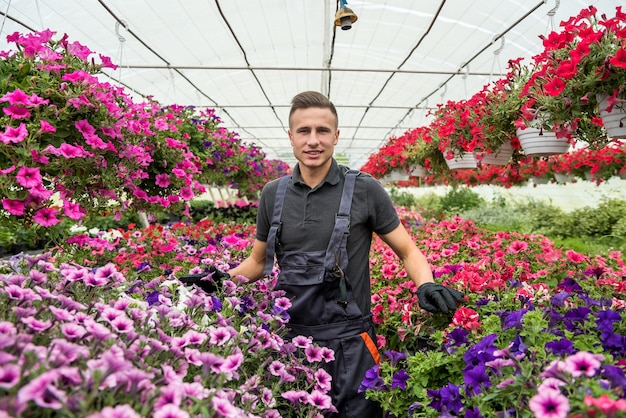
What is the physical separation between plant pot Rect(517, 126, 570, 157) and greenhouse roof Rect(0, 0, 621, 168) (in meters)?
2.46

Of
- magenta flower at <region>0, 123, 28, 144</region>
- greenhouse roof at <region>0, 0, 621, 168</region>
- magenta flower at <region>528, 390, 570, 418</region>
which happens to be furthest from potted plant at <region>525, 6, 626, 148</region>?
greenhouse roof at <region>0, 0, 621, 168</region>

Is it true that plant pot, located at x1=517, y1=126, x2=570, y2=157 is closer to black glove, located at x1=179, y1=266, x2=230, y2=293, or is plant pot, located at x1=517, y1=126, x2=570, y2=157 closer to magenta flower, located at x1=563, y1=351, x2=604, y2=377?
magenta flower, located at x1=563, y1=351, x2=604, y2=377

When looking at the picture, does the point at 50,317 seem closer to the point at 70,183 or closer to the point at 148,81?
the point at 70,183

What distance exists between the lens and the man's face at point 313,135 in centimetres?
183

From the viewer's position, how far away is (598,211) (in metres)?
7.84

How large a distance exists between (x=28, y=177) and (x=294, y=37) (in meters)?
6.96

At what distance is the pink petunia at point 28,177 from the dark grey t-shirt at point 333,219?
900 mm

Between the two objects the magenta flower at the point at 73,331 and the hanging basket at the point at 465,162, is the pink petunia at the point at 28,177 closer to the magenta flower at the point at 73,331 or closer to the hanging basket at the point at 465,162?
the magenta flower at the point at 73,331

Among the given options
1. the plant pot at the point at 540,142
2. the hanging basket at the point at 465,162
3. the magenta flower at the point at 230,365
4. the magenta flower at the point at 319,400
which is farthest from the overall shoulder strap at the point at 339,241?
the hanging basket at the point at 465,162

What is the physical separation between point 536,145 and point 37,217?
1.95m

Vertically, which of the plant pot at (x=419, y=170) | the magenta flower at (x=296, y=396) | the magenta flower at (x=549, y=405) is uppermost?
the plant pot at (x=419, y=170)

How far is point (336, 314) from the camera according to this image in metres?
1.71

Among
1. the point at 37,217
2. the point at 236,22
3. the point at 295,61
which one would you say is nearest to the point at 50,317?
the point at 37,217

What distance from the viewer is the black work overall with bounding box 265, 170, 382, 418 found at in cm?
165
